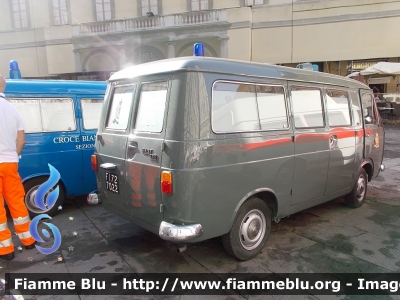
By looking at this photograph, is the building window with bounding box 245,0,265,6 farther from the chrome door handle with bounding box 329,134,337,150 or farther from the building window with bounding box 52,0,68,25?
the chrome door handle with bounding box 329,134,337,150

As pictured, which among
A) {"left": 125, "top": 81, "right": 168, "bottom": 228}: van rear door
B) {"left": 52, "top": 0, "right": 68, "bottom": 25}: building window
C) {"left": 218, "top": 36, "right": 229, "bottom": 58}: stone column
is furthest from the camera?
{"left": 52, "top": 0, "right": 68, "bottom": 25}: building window

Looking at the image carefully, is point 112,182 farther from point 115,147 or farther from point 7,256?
point 7,256

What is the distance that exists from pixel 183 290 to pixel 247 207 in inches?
44.9

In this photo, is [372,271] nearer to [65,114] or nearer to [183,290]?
[183,290]

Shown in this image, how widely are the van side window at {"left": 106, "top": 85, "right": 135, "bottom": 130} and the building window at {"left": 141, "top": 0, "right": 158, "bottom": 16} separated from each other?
19.5 metres

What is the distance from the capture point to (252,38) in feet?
65.1

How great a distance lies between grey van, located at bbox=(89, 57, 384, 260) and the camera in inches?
116

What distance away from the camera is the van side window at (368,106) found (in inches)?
209

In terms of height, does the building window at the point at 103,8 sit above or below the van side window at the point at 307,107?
above

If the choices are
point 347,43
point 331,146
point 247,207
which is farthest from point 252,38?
point 247,207

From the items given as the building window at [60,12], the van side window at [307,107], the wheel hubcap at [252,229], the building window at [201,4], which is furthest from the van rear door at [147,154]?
the building window at [60,12]

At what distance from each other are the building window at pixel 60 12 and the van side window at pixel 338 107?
2284 cm

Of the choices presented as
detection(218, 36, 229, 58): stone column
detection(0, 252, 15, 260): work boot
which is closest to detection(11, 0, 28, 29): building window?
detection(218, 36, 229, 58): stone column

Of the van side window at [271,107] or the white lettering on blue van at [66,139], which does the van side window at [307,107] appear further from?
the white lettering on blue van at [66,139]
